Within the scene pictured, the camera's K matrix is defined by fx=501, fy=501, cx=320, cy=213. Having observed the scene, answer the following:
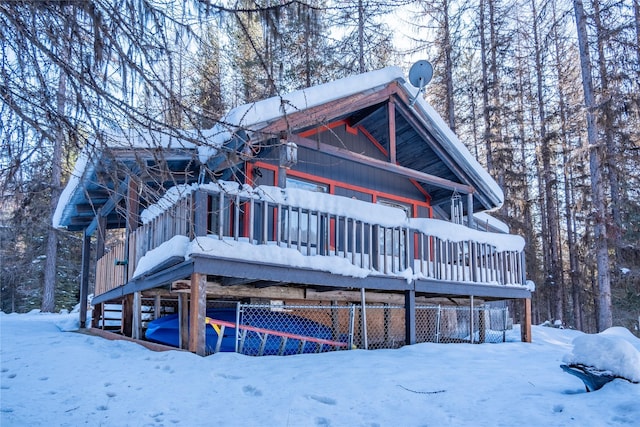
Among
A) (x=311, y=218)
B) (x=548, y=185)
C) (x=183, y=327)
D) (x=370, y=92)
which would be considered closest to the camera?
(x=183, y=327)

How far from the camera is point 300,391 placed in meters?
4.66

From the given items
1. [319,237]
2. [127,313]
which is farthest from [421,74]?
[127,313]

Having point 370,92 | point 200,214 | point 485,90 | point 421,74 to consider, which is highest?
point 485,90

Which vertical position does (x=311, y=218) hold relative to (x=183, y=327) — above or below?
above

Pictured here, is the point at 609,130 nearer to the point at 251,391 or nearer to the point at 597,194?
the point at 597,194

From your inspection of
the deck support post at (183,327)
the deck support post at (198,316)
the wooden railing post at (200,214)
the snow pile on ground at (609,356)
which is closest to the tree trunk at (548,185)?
the deck support post at (183,327)

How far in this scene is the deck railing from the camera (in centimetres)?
663

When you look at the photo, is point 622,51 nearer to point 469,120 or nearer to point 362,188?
point 469,120

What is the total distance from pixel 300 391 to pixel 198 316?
2.03m

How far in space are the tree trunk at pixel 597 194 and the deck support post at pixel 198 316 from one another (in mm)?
12442

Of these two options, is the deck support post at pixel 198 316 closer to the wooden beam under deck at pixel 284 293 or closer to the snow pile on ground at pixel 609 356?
the wooden beam under deck at pixel 284 293

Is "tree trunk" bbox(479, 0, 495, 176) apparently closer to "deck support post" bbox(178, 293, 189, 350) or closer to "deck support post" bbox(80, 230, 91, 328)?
"deck support post" bbox(80, 230, 91, 328)

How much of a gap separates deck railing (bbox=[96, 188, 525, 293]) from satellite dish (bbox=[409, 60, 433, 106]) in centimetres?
296

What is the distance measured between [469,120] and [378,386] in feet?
65.3
